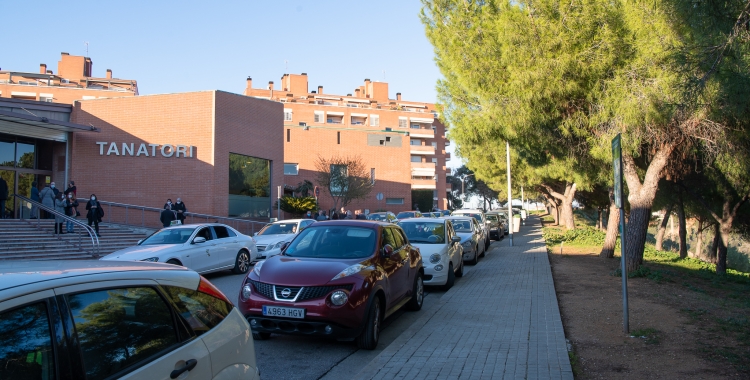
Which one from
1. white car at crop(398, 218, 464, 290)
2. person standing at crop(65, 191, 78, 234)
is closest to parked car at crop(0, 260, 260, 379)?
white car at crop(398, 218, 464, 290)

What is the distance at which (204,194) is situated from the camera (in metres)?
26.4

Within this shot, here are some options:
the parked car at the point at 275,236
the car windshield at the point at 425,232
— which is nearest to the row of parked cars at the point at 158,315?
the car windshield at the point at 425,232

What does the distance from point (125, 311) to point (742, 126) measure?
13.8 m

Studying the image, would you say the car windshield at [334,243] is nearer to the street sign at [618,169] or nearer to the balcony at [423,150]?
A: the street sign at [618,169]

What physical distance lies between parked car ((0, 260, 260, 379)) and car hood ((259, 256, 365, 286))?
315cm

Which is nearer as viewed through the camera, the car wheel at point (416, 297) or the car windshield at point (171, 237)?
the car wheel at point (416, 297)

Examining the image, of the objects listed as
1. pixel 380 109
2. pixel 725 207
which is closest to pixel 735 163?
pixel 725 207

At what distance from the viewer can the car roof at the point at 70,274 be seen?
2238 mm

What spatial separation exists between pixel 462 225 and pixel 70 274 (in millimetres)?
16759

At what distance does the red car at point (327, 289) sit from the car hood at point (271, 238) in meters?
9.01

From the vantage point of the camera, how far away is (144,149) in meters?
26.3

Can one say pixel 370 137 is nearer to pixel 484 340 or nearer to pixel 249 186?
pixel 249 186

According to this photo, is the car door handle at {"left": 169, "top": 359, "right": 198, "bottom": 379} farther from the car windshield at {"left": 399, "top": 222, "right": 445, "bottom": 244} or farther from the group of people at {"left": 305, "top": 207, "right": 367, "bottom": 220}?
the group of people at {"left": 305, "top": 207, "right": 367, "bottom": 220}

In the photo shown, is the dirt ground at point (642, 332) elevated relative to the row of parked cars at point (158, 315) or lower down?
lower down
